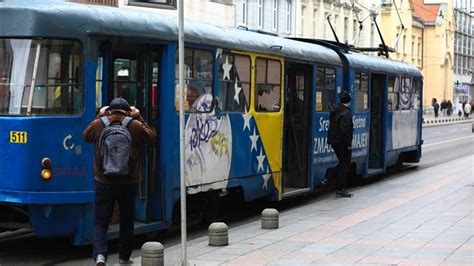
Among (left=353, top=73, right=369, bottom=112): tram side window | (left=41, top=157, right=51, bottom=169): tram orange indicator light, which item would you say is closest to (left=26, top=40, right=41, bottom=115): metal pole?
(left=41, top=157, right=51, bottom=169): tram orange indicator light

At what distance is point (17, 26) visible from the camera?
27.1ft

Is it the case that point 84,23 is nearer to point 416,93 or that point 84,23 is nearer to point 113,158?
point 113,158

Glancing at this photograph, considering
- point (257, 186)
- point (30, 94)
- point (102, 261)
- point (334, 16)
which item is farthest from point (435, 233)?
point (334, 16)

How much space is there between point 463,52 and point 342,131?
9500 centimetres

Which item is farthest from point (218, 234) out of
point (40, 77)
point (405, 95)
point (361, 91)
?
point (405, 95)

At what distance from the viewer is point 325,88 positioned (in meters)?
14.3

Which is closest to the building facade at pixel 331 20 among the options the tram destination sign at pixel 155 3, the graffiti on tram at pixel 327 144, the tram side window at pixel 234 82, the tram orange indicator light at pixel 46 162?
the graffiti on tram at pixel 327 144

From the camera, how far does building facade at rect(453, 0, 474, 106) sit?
315 feet

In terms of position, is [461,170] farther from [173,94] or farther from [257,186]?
[173,94]

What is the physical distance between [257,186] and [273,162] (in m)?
0.69

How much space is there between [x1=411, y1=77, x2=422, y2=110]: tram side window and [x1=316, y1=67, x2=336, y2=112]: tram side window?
598 centimetres

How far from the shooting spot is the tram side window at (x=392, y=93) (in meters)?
17.9

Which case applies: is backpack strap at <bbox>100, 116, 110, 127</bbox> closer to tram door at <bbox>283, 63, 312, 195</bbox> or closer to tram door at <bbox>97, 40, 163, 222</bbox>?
tram door at <bbox>97, 40, 163, 222</bbox>

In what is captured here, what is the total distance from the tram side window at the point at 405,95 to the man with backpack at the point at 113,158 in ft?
39.3
